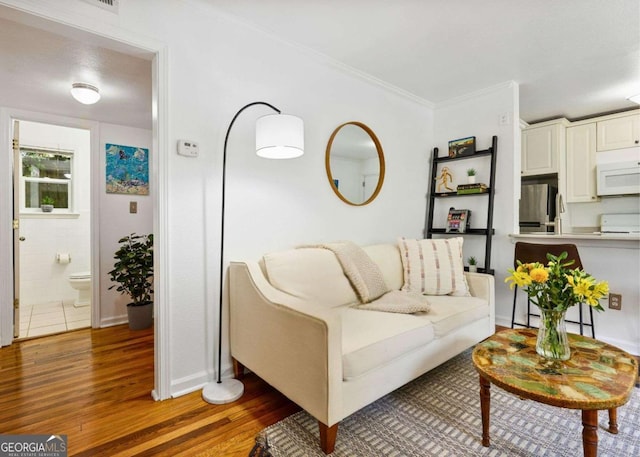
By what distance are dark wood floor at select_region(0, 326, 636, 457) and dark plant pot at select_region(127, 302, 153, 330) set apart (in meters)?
0.64

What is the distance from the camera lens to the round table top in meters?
1.11

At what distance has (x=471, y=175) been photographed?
3.27 m

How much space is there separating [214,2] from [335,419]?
2.40 m

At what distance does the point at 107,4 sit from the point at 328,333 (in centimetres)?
199

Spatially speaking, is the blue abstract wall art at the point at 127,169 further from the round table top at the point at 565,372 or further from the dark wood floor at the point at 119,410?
the round table top at the point at 565,372

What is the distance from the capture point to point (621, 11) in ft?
6.50

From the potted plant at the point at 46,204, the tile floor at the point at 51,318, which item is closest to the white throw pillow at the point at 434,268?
the tile floor at the point at 51,318

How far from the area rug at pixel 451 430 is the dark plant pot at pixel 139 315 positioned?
2.16m

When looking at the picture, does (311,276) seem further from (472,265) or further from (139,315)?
(139,315)

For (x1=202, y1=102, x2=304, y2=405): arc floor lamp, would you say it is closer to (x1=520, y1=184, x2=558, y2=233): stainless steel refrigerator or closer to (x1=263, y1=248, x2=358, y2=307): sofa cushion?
(x1=263, y1=248, x2=358, y2=307): sofa cushion

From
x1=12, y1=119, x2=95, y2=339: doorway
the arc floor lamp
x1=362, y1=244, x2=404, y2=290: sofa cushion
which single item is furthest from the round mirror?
x1=12, y1=119, x2=95, y2=339: doorway

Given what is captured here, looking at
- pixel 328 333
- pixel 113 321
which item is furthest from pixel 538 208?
pixel 113 321

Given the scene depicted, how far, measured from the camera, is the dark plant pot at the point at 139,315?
10.1ft

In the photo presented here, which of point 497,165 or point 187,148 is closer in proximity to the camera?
point 187,148
